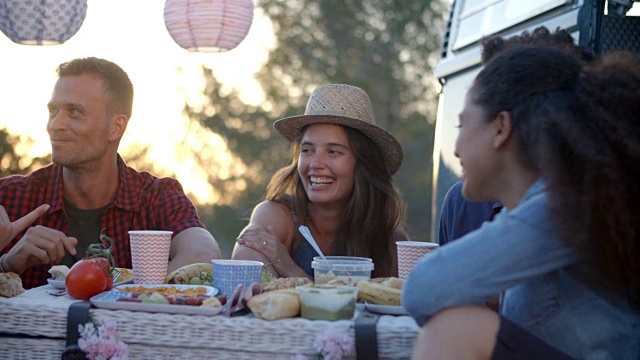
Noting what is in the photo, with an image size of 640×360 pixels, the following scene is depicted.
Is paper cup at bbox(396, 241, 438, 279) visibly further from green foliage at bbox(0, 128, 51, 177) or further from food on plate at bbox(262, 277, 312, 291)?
green foliage at bbox(0, 128, 51, 177)

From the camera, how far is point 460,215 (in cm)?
399

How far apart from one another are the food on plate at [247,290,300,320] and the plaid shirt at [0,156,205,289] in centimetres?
133

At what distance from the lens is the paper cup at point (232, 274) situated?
2846 millimetres

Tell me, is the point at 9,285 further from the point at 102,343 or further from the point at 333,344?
the point at 333,344

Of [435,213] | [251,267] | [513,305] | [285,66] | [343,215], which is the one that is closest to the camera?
[513,305]

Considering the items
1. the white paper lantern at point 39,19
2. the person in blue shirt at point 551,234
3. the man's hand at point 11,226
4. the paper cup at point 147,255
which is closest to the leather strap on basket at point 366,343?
the person in blue shirt at point 551,234

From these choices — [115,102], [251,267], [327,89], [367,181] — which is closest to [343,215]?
[367,181]

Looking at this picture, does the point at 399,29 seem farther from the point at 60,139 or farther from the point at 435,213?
the point at 60,139

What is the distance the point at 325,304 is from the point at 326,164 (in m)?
1.67

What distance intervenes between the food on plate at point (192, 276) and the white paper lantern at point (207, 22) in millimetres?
2050

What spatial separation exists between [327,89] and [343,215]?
58 centimetres

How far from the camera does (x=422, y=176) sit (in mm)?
17828

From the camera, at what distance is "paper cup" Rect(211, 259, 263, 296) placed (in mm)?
2846

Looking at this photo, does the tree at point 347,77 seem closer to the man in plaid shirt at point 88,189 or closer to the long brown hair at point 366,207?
the long brown hair at point 366,207
